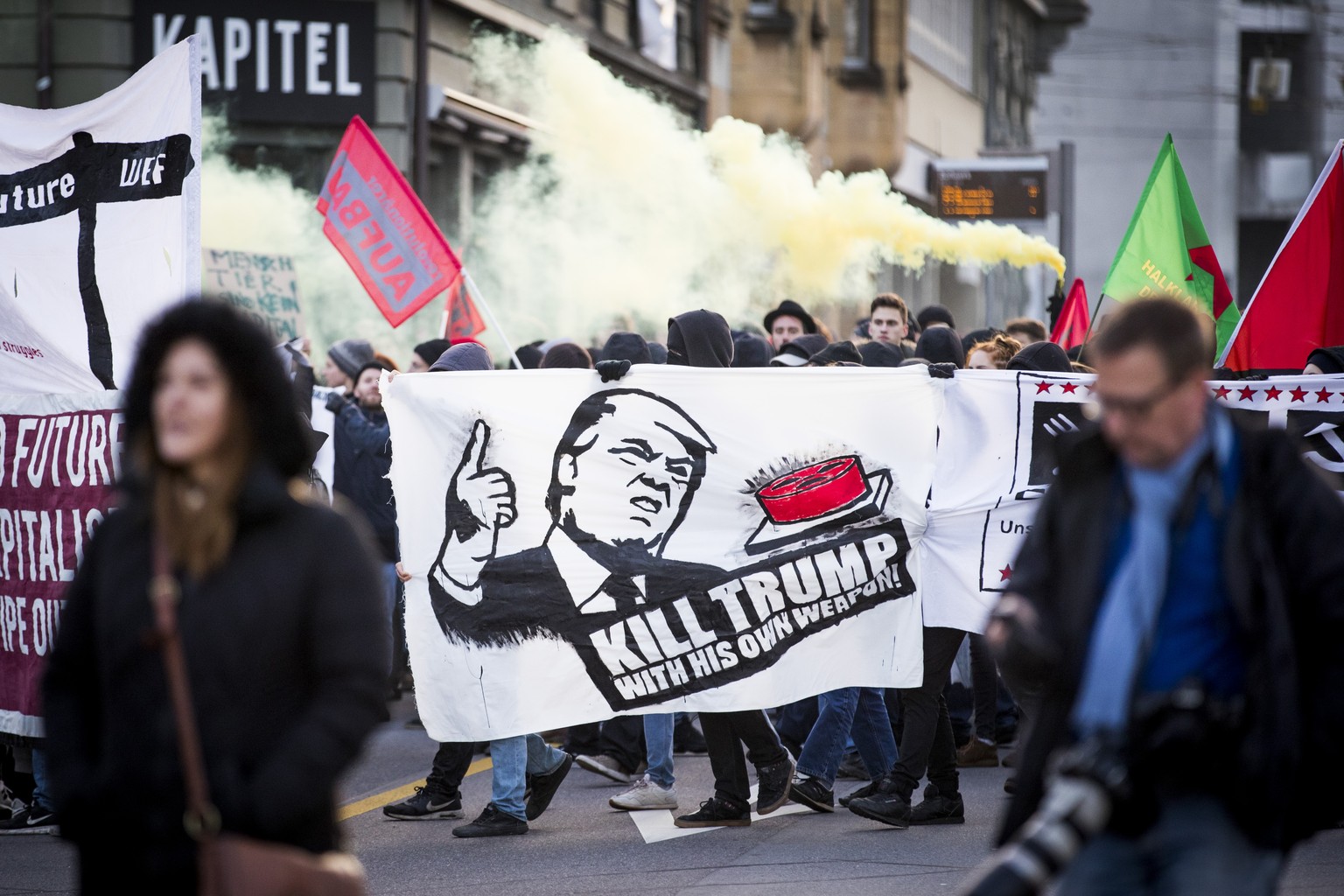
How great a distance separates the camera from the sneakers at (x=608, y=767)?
8500 millimetres

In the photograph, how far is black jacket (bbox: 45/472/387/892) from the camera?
2971 mm

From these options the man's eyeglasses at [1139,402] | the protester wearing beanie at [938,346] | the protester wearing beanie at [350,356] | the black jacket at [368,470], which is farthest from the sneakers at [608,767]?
the man's eyeglasses at [1139,402]

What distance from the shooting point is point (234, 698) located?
3016 mm

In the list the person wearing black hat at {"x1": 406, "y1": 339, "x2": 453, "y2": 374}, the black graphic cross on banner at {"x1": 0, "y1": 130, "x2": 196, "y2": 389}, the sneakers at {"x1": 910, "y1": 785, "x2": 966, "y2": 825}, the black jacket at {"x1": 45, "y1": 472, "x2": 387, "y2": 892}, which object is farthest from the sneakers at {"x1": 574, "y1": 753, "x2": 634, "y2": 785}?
the black jacket at {"x1": 45, "y1": 472, "x2": 387, "y2": 892}

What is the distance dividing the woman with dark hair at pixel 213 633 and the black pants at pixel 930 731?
446cm

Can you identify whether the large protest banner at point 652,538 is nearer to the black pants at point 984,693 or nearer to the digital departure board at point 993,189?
the black pants at point 984,693

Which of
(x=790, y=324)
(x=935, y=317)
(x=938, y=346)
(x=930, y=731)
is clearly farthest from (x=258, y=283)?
(x=930, y=731)

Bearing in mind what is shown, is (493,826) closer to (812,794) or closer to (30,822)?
(812,794)

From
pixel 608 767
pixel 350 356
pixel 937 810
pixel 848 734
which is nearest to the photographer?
pixel 937 810

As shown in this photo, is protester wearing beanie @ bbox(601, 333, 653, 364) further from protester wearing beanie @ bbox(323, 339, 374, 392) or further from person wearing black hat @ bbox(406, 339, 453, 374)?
protester wearing beanie @ bbox(323, 339, 374, 392)

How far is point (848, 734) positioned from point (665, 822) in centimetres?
96

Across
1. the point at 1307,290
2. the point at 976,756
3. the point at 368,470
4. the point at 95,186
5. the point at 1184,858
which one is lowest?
the point at 976,756

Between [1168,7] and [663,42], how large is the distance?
46379 mm

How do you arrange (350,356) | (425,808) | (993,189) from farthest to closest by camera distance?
(993,189) < (350,356) < (425,808)
